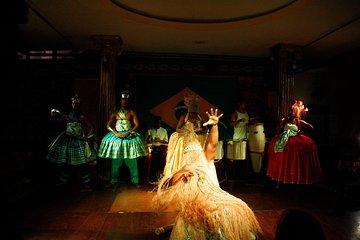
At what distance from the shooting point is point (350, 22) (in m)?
4.93

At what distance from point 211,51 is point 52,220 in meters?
5.32

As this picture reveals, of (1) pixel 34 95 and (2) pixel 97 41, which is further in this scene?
(1) pixel 34 95

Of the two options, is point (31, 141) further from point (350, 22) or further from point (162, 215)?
point (350, 22)

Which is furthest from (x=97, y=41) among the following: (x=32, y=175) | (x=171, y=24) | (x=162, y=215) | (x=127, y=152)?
(x=162, y=215)

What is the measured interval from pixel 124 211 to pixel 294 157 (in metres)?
3.24

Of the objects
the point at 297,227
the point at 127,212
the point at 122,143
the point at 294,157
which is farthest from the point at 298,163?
the point at 297,227

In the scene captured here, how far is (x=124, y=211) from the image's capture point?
13.9 ft

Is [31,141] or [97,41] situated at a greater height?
[97,41]

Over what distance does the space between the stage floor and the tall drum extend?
91cm

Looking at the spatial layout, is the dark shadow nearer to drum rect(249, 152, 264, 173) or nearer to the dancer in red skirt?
the dancer in red skirt

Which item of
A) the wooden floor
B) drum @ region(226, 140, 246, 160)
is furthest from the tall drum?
the wooden floor

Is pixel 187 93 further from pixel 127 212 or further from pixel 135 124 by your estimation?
pixel 127 212

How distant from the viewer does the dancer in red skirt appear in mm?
5062

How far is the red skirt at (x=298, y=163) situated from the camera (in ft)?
16.6
